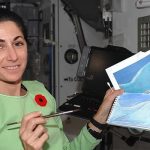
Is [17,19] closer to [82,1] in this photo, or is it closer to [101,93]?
[101,93]

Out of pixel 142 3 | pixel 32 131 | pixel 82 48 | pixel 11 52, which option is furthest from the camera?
pixel 82 48

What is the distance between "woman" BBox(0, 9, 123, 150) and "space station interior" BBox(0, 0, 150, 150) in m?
0.16

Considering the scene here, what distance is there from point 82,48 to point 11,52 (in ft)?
3.83

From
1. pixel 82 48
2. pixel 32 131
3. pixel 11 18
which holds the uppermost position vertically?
pixel 11 18

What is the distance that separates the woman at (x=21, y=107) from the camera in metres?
0.93

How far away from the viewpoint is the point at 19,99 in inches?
44.4

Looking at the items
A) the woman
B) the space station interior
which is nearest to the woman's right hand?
the woman

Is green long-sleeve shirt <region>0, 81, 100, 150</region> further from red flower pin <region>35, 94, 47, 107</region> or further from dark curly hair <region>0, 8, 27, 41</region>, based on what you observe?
dark curly hair <region>0, 8, 27, 41</region>

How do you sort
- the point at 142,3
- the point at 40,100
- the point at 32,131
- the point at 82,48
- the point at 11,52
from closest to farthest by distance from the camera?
the point at 32,131
the point at 11,52
the point at 40,100
the point at 142,3
the point at 82,48

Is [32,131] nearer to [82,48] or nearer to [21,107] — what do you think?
[21,107]

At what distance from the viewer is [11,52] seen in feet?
3.38

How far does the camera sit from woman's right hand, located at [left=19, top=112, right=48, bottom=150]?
91 cm

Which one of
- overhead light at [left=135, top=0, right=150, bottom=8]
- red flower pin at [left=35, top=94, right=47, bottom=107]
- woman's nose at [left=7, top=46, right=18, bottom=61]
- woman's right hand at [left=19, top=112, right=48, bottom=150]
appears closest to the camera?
woman's right hand at [left=19, top=112, right=48, bottom=150]

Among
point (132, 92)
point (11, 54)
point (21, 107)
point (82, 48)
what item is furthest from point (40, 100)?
point (82, 48)
